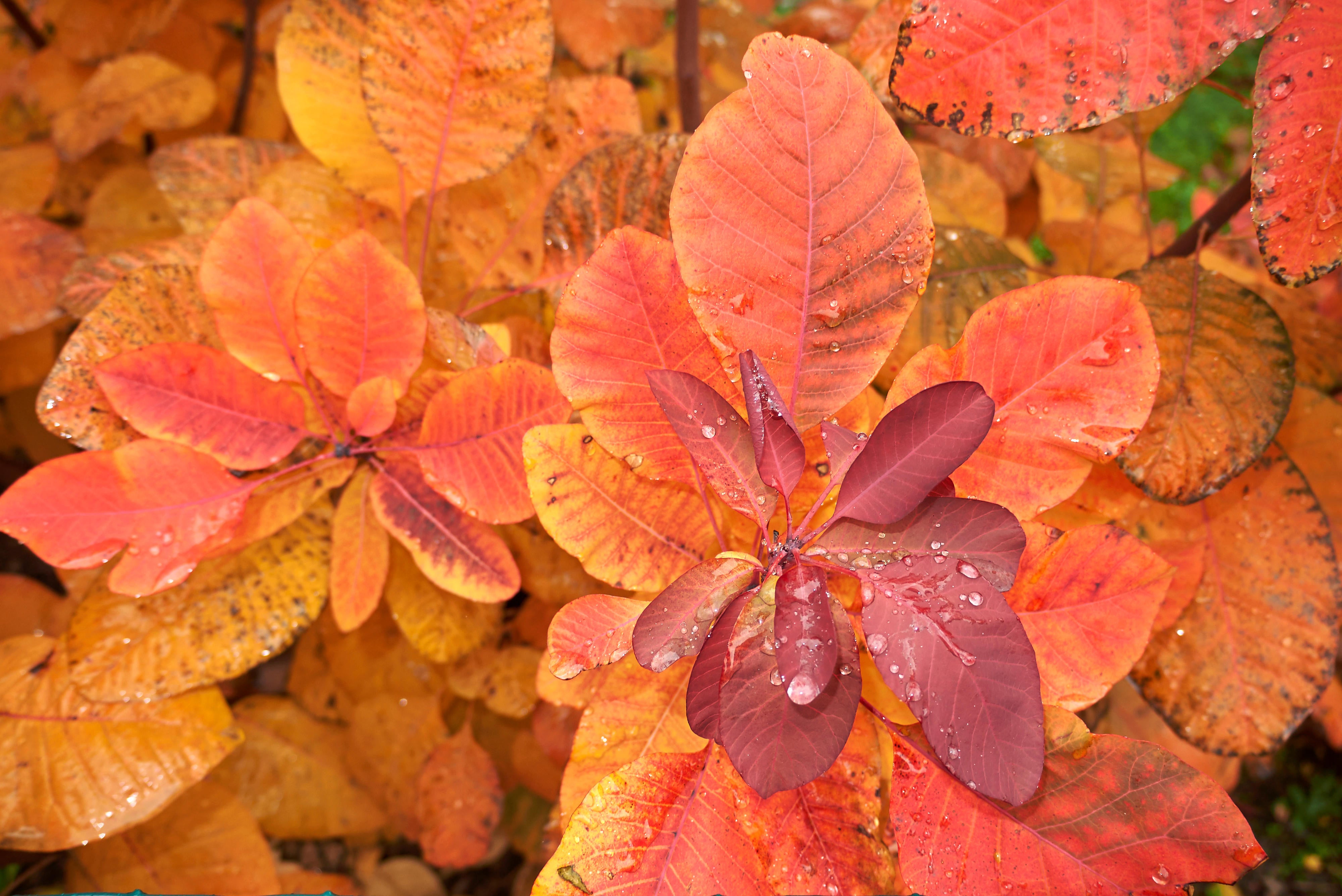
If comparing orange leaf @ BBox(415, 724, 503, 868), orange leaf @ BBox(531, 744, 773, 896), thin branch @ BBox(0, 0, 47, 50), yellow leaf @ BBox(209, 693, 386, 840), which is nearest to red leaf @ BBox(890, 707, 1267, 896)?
orange leaf @ BBox(531, 744, 773, 896)

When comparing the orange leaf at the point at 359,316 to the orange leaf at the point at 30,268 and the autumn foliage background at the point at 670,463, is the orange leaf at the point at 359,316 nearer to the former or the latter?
the autumn foliage background at the point at 670,463

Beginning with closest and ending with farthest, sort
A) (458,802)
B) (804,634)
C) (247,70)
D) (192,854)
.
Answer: (804,634), (192,854), (458,802), (247,70)

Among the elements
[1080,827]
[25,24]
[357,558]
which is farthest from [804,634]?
[25,24]

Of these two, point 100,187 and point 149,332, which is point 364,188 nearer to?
point 149,332

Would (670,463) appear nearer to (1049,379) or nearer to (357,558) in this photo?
(1049,379)

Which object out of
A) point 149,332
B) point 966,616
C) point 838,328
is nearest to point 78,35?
point 149,332

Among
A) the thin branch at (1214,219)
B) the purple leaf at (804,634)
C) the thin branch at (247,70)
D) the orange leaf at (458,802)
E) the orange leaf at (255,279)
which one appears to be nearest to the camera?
the purple leaf at (804,634)

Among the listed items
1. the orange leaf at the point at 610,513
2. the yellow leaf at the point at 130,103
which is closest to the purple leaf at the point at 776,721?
the orange leaf at the point at 610,513
